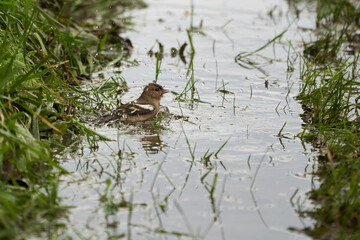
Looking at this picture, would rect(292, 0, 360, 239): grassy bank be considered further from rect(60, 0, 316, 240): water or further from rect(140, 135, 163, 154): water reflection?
rect(140, 135, 163, 154): water reflection

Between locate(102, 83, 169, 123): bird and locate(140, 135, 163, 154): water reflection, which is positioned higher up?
locate(102, 83, 169, 123): bird

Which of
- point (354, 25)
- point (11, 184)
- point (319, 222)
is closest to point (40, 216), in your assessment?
point (11, 184)

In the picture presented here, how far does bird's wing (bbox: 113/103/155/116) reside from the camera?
24.5 feet

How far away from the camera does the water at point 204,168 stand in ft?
15.4

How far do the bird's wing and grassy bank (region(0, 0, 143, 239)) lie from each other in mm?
411

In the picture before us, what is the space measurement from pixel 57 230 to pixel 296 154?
2.97 metres

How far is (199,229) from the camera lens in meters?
4.59

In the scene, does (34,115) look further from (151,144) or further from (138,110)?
(138,110)

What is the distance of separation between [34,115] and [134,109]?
186 centimetres

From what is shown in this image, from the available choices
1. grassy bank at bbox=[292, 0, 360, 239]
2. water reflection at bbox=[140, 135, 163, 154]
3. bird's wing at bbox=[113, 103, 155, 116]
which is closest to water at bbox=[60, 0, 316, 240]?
water reflection at bbox=[140, 135, 163, 154]

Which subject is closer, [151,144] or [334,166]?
[334,166]

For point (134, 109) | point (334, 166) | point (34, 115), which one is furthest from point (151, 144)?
point (334, 166)

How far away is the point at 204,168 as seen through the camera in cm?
585

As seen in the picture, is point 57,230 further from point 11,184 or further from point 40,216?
point 11,184
